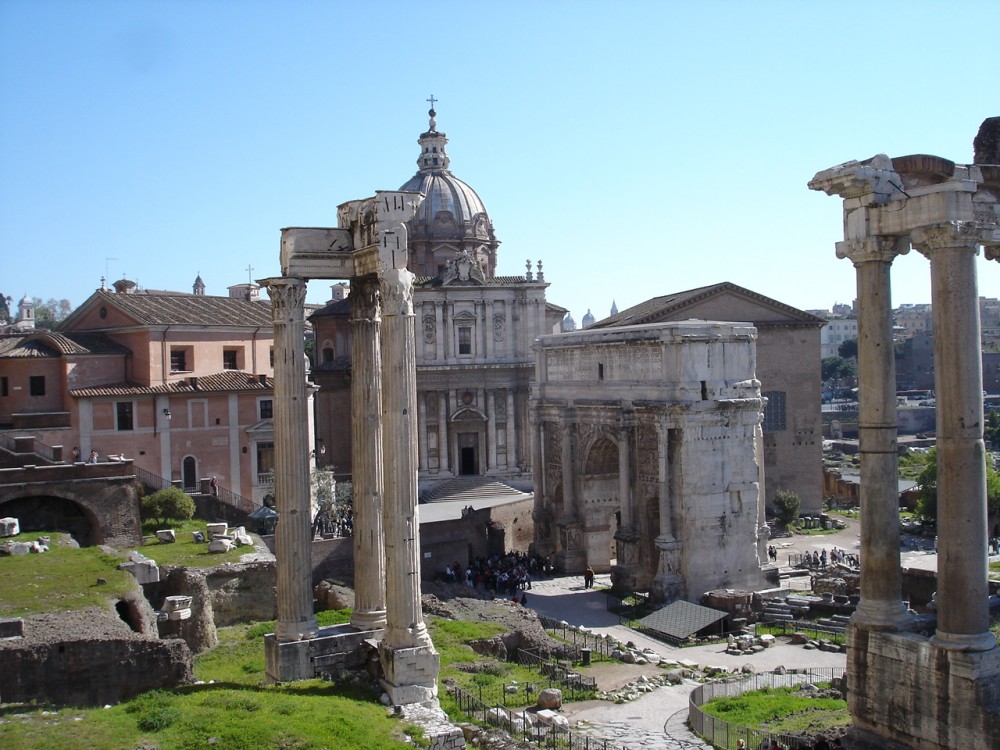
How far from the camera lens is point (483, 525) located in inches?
1502

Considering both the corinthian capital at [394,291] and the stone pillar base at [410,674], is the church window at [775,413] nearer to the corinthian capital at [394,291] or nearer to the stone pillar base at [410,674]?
→ the stone pillar base at [410,674]

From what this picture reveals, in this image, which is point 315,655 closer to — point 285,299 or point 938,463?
point 285,299

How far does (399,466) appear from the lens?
52.0 feet

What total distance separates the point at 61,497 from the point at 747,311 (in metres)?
32.9

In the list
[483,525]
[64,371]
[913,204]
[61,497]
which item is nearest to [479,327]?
[483,525]

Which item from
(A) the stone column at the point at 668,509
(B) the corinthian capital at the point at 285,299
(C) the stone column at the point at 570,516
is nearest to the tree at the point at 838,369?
(C) the stone column at the point at 570,516

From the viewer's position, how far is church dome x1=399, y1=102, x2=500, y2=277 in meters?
52.1

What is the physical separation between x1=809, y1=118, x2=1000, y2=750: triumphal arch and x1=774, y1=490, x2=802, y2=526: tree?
111 feet

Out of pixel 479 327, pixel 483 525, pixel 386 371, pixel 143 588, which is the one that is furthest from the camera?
pixel 479 327

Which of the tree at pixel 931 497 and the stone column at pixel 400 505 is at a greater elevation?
the stone column at pixel 400 505

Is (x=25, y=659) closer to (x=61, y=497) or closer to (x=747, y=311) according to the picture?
→ (x=61, y=497)

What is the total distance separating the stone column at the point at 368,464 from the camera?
17359 mm

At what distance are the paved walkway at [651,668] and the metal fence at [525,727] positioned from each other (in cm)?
73

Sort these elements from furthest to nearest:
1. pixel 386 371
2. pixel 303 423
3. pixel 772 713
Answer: pixel 772 713 < pixel 303 423 < pixel 386 371
